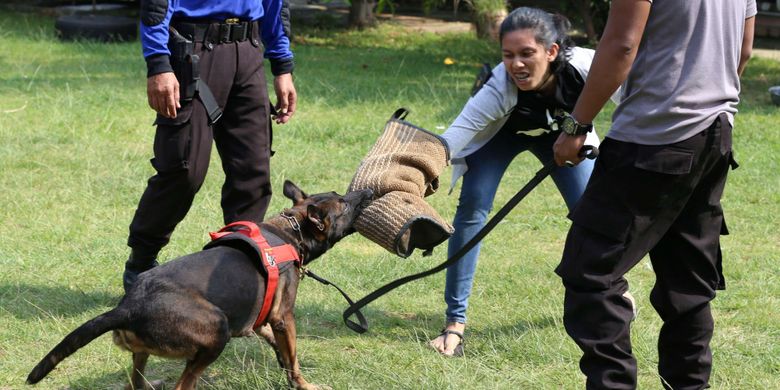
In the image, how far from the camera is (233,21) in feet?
15.4

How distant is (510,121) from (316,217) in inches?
40.7

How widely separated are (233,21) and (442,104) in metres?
5.43

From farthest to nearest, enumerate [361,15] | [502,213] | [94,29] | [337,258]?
[361,15] < [94,29] < [337,258] < [502,213]

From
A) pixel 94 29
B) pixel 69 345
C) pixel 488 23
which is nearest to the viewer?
pixel 69 345

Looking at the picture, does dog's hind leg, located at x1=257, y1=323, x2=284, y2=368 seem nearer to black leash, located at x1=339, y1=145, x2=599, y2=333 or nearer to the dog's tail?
black leash, located at x1=339, y1=145, x2=599, y2=333

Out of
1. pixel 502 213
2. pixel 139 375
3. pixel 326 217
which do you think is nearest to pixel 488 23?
pixel 326 217

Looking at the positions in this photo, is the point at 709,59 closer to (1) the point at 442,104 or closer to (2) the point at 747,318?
(2) the point at 747,318

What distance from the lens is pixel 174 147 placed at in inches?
182

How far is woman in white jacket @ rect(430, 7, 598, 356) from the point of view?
13.9 ft

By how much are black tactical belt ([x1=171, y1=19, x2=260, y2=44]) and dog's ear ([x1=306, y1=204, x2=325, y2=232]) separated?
101cm

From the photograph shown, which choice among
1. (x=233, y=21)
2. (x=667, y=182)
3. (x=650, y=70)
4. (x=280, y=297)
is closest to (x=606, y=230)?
(x=667, y=182)

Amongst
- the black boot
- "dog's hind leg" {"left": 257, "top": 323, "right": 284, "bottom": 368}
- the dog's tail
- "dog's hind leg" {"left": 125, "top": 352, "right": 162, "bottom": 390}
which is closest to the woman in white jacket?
"dog's hind leg" {"left": 257, "top": 323, "right": 284, "bottom": 368}

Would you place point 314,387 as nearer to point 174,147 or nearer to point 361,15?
point 174,147

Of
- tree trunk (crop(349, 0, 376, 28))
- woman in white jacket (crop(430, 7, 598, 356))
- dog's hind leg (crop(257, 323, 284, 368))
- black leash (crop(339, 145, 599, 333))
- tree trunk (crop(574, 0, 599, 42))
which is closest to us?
black leash (crop(339, 145, 599, 333))
